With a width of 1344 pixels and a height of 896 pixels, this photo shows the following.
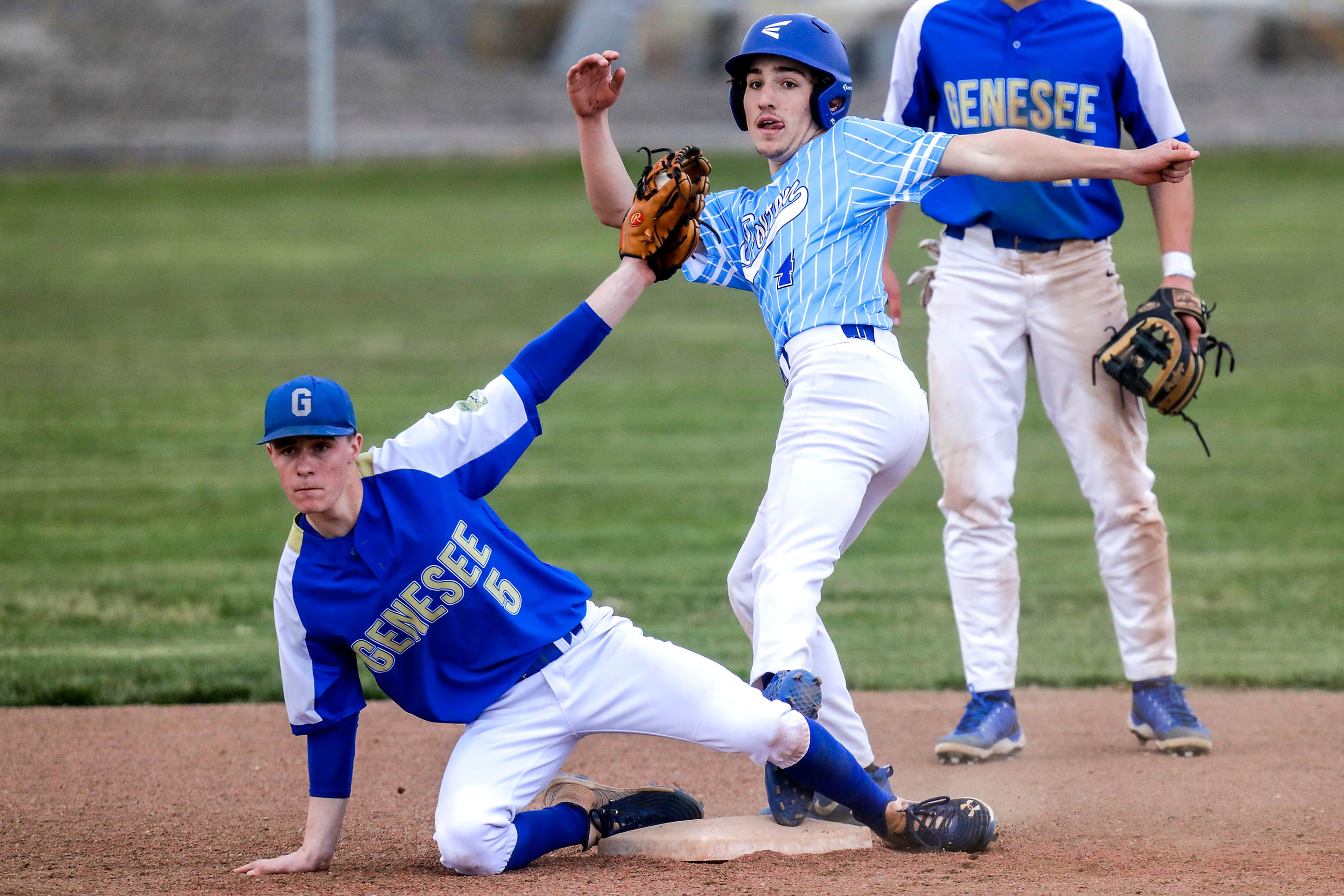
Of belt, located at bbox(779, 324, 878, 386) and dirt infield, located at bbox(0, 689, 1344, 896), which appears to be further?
belt, located at bbox(779, 324, 878, 386)

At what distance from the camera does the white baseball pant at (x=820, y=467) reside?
3711mm

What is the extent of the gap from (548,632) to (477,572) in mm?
262

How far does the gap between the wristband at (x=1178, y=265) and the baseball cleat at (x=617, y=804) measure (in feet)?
7.64

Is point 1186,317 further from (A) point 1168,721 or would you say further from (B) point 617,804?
(B) point 617,804

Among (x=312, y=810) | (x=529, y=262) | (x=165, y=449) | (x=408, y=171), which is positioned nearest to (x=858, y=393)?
(x=312, y=810)

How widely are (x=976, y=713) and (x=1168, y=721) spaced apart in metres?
0.62

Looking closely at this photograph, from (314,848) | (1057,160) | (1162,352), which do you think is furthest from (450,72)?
(314,848)

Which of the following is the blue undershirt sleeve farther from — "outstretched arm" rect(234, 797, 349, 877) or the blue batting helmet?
"outstretched arm" rect(234, 797, 349, 877)

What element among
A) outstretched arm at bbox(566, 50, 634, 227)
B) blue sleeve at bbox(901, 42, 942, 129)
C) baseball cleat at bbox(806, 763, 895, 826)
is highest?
blue sleeve at bbox(901, 42, 942, 129)

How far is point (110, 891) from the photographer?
3598mm

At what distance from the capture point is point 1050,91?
4.86m

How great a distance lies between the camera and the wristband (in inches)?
197

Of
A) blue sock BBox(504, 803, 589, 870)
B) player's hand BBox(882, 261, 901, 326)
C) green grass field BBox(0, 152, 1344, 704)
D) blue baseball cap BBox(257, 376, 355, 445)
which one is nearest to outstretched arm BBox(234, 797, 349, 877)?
blue sock BBox(504, 803, 589, 870)

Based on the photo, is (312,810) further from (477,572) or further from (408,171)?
(408,171)
